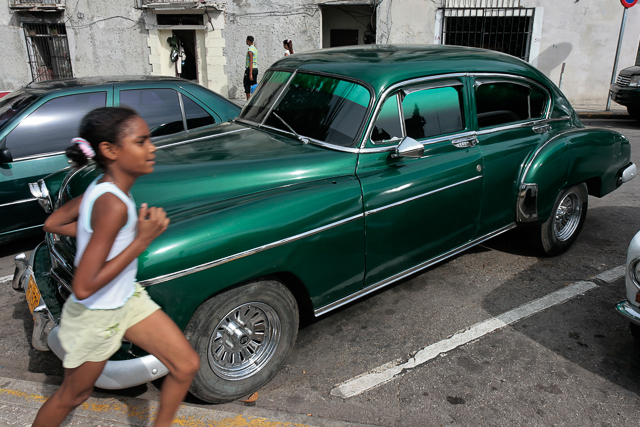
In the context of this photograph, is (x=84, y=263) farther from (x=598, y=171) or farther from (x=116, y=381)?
(x=598, y=171)

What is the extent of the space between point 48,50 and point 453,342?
16.7 m

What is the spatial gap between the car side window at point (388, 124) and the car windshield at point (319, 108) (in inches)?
4.8

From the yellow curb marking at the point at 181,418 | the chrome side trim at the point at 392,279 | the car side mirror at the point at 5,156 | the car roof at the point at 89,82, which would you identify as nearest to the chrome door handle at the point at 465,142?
the chrome side trim at the point at 392,279

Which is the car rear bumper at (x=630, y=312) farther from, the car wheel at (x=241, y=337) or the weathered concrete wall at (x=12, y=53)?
the weathered concrete wall at (x=12, y=53)

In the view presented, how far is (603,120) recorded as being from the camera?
1217 cm

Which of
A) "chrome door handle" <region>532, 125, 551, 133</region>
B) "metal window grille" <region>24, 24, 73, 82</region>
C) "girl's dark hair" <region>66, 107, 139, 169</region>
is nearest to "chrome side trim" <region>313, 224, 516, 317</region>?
"chrome door handle" <region>532, 125, 551, 133</region>

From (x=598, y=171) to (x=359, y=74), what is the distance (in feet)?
8.64

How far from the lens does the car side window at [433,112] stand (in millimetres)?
3555

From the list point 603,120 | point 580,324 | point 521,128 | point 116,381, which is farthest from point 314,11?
point 116,381

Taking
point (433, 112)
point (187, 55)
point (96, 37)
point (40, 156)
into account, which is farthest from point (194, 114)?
point (96, 37)

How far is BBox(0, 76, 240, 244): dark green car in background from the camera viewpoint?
14.6 ft

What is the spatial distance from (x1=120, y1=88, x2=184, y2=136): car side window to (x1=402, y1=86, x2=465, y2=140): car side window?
2.68 meters

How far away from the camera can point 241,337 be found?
2.76 m

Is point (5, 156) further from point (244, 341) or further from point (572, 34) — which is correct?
point (572, 34)
